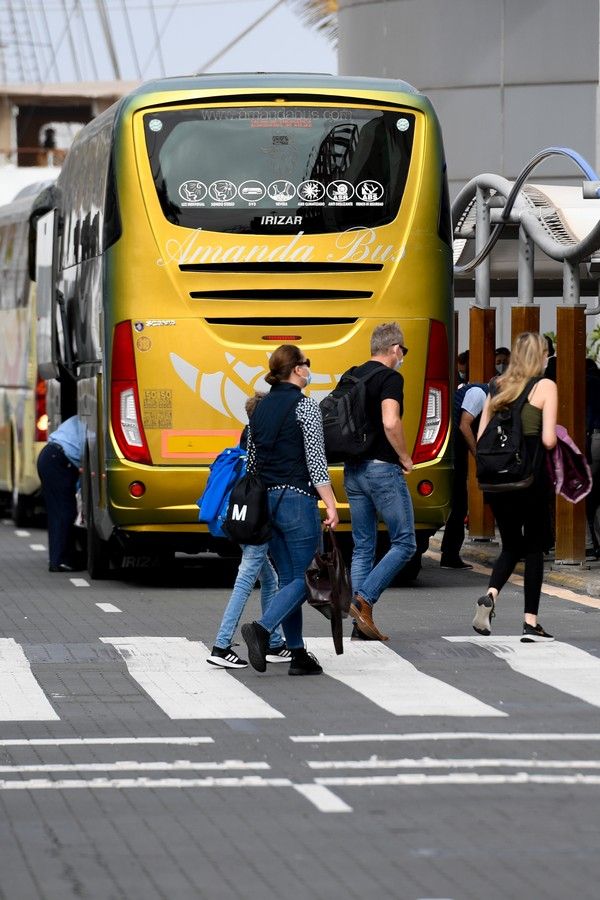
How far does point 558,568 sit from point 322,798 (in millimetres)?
10022

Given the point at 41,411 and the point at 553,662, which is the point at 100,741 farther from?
the point at 41,411

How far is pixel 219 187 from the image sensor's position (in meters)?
16.9

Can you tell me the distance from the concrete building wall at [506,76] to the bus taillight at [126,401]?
1618cm

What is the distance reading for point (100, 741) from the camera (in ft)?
31.2

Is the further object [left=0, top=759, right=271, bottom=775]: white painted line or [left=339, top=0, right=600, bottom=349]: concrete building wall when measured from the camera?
[left=339, top=0, right=600, bottom=349]: concrete building wall

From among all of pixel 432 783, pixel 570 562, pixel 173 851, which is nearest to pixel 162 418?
pixel 570 562

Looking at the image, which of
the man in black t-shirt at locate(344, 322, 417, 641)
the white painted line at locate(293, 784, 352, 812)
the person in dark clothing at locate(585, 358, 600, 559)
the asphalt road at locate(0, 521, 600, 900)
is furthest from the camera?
the person in dark clothing at locate(585, 358, 600, 559)

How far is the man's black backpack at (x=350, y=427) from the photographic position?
1347 centimetres

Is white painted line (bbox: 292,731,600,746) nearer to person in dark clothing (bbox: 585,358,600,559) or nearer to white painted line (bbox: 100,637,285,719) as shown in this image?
white painted line (bbox: 100,637,285,719)

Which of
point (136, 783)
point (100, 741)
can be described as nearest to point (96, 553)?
point (100, 741)

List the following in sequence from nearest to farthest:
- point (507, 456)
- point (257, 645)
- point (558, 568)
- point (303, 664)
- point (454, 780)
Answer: point (454, 780), point (257, 645), point (303, 664), point (507, 456), point (558, 568)

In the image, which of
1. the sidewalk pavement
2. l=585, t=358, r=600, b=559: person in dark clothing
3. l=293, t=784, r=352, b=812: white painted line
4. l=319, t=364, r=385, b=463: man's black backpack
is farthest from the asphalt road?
l=585, t=358, r=600, b=559: person in dark clothing

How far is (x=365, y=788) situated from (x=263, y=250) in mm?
9022

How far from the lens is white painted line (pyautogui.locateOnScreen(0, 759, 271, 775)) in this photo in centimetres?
876
